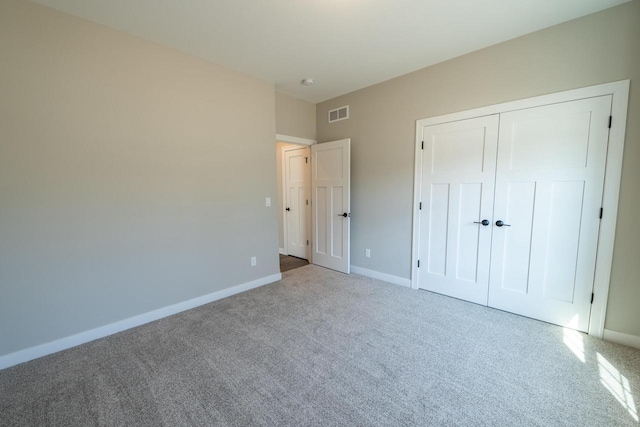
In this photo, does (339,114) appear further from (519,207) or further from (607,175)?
(607,175)

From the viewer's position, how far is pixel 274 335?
2.42m

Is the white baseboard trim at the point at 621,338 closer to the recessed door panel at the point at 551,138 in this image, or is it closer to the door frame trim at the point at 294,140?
Answer: the recessed door panel at the point at 551,138

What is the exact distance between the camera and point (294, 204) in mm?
5145

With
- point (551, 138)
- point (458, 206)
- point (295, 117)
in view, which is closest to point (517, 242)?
point (458, 206)

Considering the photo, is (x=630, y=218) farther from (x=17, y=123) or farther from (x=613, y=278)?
(x=17, y=123)

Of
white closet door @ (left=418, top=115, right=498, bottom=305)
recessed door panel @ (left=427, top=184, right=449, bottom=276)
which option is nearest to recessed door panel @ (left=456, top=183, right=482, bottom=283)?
white closet door @ (left=418, top=115, right=498, bottom=305)

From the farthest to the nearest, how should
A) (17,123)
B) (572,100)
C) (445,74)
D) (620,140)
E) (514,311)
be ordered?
(445,74) < (514,311) < (572,100) < (620,140) < (17,123)

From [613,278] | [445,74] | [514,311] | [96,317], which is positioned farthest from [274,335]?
[445,74]

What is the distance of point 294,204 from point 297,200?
0.42 feet

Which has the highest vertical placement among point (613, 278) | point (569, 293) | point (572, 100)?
point (572, 100)

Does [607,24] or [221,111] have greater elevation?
[607,24]

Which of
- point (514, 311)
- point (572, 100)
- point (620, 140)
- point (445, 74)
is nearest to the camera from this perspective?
point (620, 140)

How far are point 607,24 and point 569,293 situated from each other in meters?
2.33

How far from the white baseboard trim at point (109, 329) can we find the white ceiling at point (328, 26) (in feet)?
8.92
